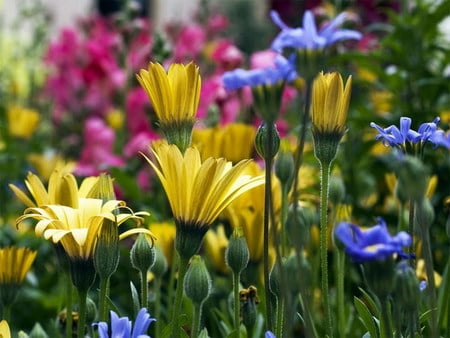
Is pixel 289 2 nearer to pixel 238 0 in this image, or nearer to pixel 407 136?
pixel 407 136

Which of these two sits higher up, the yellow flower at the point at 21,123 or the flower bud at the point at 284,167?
the flower bud at the point at 284,167

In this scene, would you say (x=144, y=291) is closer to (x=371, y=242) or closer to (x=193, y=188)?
(x=193, y=188)

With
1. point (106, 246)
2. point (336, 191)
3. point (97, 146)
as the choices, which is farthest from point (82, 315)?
point (97, 146)

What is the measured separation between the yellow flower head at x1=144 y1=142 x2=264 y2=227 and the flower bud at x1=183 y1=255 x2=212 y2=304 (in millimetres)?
44

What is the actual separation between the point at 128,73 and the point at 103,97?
370 millimetres

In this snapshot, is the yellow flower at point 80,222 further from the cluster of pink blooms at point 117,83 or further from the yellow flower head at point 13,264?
the cluster of pink blooms at point 117,83

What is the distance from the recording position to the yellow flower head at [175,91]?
0.86 metres

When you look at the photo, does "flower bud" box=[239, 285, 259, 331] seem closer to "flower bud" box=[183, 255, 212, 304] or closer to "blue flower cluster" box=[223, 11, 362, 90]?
"flower bud" box=[183, 255, 212, 304]

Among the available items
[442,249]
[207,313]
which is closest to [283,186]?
[207,313]

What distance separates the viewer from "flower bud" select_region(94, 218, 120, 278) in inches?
30.3

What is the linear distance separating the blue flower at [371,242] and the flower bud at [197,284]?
0.23 m

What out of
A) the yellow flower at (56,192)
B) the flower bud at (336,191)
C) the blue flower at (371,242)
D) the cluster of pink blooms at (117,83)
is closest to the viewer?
the blue flower at (371,242)

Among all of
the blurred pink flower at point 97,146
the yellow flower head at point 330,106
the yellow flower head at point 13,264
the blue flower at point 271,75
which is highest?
the blue flower at point 271,75

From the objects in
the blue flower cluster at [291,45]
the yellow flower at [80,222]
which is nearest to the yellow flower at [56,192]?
the yellow flower at [80,222]
